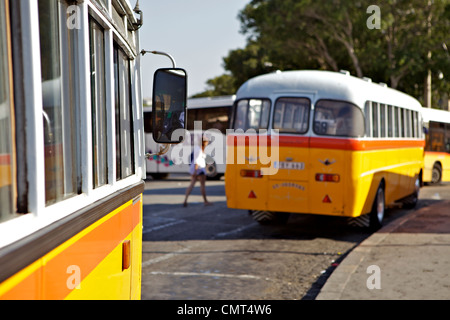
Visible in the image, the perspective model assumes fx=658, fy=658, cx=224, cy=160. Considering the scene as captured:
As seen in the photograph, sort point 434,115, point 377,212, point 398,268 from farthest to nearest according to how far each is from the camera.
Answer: point 434,115
point 377,212
point 398,268

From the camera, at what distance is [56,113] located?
83.0 inches

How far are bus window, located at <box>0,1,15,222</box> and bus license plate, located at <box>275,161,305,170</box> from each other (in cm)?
952

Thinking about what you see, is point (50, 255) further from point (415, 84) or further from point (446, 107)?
point (446, 107)

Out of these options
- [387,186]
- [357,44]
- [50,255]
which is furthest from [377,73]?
[50,255]

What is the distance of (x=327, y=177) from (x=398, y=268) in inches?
119

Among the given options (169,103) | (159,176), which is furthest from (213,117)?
(169,103)

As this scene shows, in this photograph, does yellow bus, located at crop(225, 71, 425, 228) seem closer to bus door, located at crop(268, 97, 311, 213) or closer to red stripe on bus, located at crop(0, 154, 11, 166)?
bus door, located at crop(268, 97, 311, 213)

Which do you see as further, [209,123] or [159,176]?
[159,176]

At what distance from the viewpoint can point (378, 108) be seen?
12156 millimetres

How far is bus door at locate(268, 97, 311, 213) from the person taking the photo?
1099 cm

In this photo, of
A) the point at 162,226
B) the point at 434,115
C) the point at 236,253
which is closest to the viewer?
the point at 236,253

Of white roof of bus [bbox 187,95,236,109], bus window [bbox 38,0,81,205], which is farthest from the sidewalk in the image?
white roof of bus [bbox 187,95,236,109]

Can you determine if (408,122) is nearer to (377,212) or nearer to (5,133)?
(377,212)

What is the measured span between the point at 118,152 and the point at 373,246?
7058 millimetres
